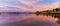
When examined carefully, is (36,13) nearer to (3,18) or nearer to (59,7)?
(59,7)

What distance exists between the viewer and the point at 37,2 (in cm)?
279

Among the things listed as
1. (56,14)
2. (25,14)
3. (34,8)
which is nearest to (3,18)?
(25,14)

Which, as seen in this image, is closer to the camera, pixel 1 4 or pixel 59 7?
pixel 1 4

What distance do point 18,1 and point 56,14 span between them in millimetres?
1158

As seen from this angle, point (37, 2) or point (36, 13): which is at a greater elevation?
point (37, 2)

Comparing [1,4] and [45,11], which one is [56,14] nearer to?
[45,11]

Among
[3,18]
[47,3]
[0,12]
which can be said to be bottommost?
[3,18]

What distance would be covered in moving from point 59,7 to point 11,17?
145 cm

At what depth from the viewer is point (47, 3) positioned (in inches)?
111

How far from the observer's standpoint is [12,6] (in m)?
2.77

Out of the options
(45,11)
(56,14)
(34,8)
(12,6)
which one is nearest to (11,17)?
(12,6)

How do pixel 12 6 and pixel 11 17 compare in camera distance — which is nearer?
pixel 12 6


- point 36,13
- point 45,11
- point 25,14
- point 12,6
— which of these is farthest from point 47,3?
point 12,6

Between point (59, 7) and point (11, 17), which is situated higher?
point (59, 7)
